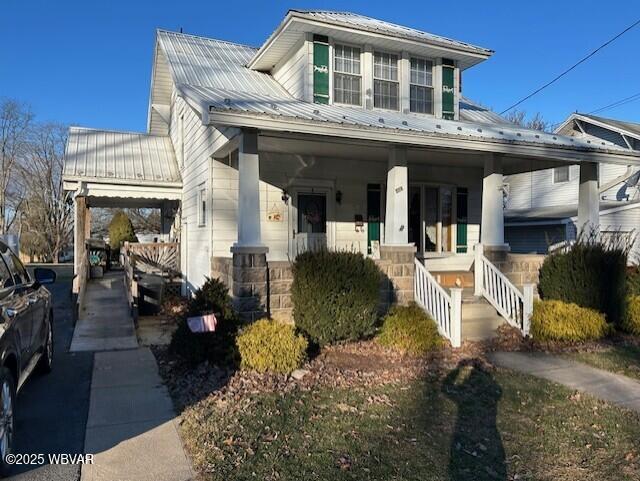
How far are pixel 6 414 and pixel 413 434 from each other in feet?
10.3

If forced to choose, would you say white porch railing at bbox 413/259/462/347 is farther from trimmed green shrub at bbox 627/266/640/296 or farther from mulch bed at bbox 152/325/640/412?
trimmed green shrub at bbox 627/266/640/296

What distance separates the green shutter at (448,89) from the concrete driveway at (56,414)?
901 cm

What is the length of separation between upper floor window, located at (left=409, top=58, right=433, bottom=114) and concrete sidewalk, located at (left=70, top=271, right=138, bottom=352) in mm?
7544

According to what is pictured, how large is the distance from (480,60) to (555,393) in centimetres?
870

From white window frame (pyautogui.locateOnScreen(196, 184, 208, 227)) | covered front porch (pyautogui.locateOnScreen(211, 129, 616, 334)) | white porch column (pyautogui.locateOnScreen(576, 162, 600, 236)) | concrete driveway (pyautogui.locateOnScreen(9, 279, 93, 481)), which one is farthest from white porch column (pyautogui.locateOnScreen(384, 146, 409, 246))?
concrete driveway (pyautogui.locateOnScreen(9, 279, 93, 481))

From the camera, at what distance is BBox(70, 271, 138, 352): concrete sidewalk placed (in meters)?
7.35

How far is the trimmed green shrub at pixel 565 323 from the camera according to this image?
7.74 m

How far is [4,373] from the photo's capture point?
139 inches

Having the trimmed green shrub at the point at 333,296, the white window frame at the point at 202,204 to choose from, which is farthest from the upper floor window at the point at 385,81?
the trimmed green shrub at the point at 333,296

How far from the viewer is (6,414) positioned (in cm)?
354

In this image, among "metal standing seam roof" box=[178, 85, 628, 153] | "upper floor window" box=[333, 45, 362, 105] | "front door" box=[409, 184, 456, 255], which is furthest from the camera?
"front door" box=[409, 184, 456, 255]

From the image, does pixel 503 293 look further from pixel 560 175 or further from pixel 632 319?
pixel 560 175

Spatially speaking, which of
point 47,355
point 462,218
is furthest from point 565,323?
point 47,355

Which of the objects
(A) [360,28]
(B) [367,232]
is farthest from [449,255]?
(A) [360,28]
